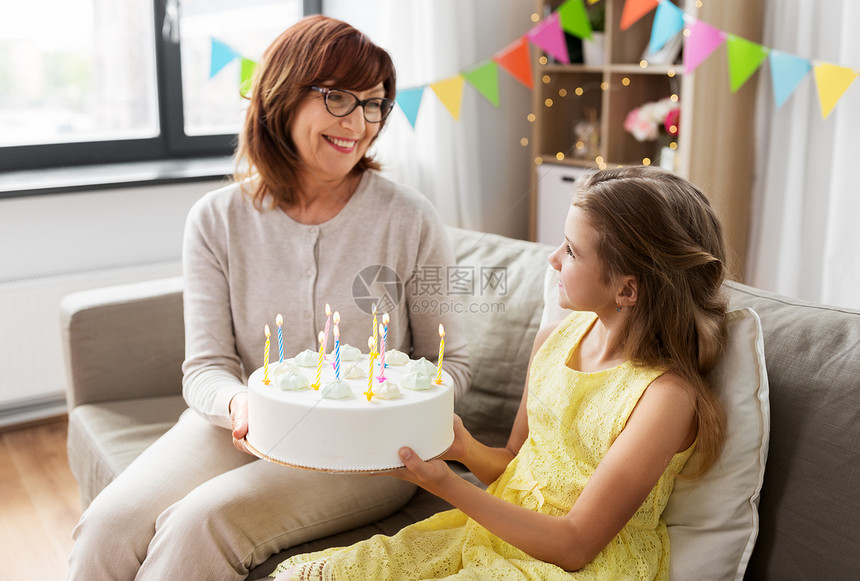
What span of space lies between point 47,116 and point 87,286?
72 cm

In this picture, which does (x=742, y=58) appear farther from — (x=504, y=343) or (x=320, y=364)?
(x=320, y=364)

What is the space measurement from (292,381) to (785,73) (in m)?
2.03

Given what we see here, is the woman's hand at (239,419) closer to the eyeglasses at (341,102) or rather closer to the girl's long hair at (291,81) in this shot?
the girl's long hair at (291,81)

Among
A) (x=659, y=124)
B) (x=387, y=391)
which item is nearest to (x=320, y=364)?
(x=387, y=391)

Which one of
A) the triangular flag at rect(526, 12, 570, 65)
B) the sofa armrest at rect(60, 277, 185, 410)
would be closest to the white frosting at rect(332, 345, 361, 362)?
the sofa armrest at rect(60, 277, 185, 410)

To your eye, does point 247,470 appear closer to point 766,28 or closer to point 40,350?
point 40,350

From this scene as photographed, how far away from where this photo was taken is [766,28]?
2713 millimetres

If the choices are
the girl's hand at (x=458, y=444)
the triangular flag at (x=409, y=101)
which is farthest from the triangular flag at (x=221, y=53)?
the girl's hand at (x=458, y=444)

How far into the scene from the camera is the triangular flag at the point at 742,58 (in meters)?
2.57

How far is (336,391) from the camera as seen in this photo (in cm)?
106

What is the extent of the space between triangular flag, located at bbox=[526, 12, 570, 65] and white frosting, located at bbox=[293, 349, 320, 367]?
2199 mm

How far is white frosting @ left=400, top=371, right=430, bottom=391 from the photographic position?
1.09 m

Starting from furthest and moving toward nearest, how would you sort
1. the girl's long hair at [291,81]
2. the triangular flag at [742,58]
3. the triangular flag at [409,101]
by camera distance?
the triangular flag at [742,58] < the triangular flag at [409,101] < the girl's long hair at [291,81]

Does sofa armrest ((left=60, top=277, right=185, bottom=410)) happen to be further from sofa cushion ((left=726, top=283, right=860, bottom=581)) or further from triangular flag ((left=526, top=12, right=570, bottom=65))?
triangular flag ((left=526, top=12, right=570, bottom=65))
